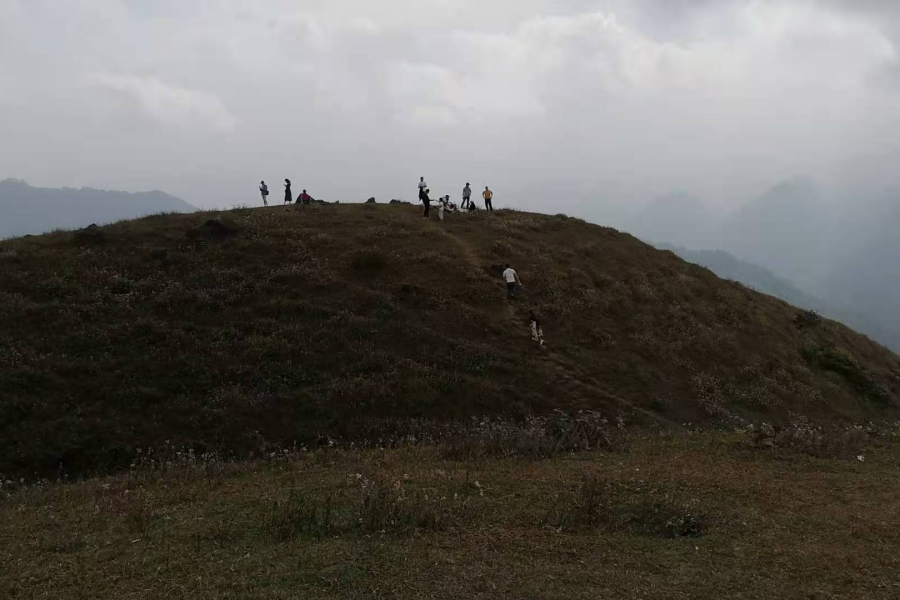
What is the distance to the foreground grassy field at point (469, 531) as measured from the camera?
798cm

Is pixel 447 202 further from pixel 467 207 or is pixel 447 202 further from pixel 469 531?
pixel 469 531

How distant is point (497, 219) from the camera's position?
42312 mm

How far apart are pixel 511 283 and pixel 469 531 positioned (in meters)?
21.5

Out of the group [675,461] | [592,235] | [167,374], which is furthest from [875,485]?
[592,235]

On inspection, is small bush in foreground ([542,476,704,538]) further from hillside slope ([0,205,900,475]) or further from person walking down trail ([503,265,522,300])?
person walking down trail ([503,265,522,300])

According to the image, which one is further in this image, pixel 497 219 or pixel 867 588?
pixel 497 219

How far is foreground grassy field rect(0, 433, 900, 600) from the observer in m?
7.98

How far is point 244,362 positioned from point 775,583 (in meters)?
20.2

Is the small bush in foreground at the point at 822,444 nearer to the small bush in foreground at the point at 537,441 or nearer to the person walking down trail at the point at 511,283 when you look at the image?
the small bush in foreground at the point at 537,441

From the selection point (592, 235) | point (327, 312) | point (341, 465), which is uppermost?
point (592, 235)

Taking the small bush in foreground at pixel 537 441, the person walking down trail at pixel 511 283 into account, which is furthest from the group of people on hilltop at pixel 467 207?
the small bush in foreground at pixel 537 441

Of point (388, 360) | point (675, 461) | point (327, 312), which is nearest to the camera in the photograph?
point (675, 461)

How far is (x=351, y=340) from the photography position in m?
25.5

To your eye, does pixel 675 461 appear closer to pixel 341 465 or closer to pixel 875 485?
pixel 875 485
